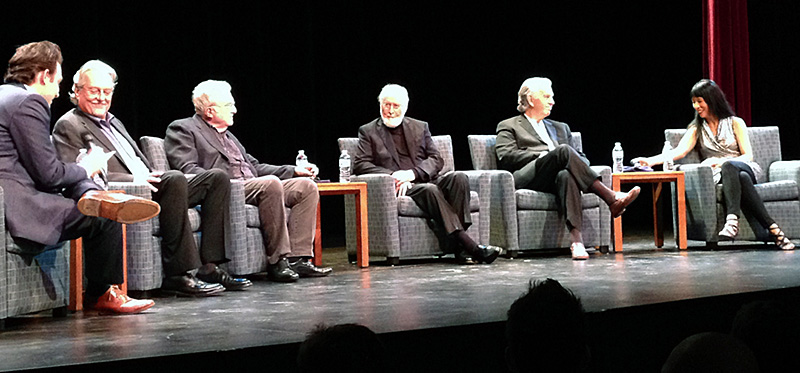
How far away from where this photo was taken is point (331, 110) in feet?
23.4

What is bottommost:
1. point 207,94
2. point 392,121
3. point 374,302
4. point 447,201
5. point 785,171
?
point 374,302

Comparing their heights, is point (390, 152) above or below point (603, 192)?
above

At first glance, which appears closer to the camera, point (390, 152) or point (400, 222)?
point (400, 222)

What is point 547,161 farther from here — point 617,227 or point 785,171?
point 785,171

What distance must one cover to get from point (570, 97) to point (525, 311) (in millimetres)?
6869

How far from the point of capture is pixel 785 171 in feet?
19.7

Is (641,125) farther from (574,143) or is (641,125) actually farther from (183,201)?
(183,201)

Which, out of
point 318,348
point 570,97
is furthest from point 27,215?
point 570,97

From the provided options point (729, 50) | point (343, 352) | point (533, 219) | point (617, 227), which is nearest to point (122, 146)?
point (533, 219)

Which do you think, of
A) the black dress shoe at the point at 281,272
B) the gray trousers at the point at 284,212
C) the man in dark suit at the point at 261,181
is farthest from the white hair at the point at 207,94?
the black dress shoe at the point at 281,272

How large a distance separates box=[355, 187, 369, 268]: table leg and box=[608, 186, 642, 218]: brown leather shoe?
1.42 m

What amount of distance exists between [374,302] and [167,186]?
1.10m

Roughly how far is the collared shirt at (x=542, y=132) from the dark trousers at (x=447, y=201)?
85cm

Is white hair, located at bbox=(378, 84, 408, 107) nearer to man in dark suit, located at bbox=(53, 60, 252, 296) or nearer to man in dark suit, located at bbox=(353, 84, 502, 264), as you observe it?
man in dark suit, located at bbox=(353, 84, 502, 264)
